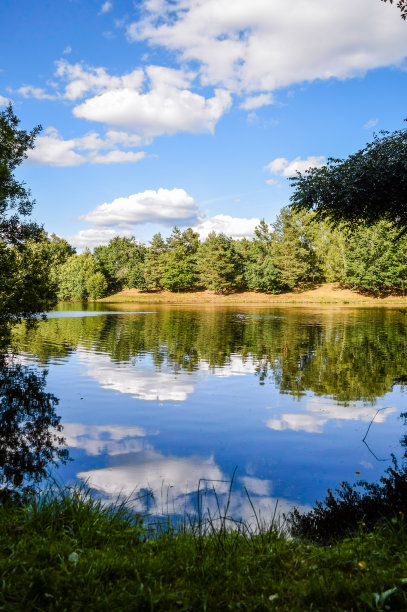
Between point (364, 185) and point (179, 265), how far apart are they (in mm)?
70513

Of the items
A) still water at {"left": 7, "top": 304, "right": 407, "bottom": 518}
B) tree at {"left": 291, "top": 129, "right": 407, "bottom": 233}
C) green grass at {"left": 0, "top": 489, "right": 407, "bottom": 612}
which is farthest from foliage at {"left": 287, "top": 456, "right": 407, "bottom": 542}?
tree at {"left": 291, "top": 129, "right": 407, "bottom": 233}

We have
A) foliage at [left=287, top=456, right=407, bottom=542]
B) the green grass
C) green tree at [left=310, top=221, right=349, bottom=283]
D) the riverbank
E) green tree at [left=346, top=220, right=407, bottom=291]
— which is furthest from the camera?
green tree at [left=310, top=221, right=349, bottom=283]

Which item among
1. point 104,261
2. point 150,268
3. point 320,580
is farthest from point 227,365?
point 104,261

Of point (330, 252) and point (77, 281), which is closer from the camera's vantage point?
point (330, 252)

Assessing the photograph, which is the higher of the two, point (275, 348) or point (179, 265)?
point (179, 265)

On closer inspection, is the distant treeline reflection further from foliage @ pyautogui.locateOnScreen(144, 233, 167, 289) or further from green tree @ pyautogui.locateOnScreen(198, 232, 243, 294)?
foliage @ pyautogui.locateOnScreen(144, 233, 167, 289)

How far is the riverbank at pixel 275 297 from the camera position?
226 ft

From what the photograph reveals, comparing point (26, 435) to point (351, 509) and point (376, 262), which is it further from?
point (376, 262)

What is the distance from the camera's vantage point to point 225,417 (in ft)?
33.3

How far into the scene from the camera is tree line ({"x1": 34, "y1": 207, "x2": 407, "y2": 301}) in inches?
2729

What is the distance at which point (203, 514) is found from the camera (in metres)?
5.58

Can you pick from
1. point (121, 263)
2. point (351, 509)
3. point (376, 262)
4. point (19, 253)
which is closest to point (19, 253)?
point (19, 253)

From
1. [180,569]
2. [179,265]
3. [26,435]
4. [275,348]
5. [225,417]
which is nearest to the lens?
[180,569]

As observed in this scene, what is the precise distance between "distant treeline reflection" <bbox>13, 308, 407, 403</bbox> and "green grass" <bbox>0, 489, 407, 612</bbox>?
27.2ft
